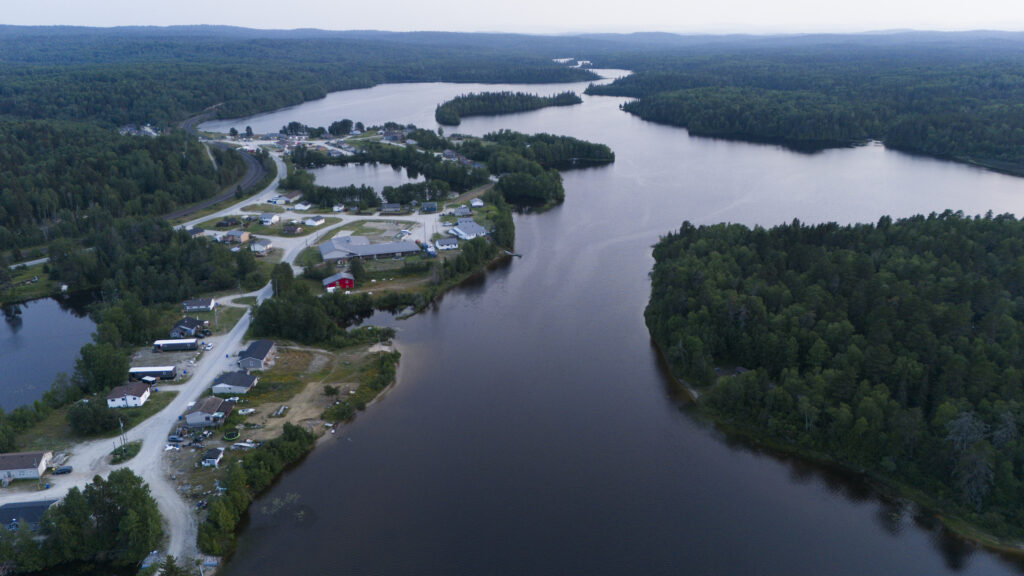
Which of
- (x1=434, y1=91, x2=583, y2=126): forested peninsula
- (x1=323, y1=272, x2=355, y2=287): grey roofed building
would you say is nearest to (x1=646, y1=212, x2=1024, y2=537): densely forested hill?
(x1=323, y1=272, x2=355, y2=287): grey roofed building

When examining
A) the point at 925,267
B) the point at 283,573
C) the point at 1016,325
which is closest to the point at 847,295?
the point at 925,267

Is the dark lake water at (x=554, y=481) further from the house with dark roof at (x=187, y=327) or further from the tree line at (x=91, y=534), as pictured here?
the house with dark roof at (x=187, y=327)

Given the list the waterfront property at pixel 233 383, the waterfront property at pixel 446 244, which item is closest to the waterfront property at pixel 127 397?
the waterfront property at pixel 233 383

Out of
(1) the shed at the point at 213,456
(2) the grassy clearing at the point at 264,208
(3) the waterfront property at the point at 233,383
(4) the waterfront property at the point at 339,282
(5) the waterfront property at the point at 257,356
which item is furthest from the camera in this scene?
(2) the grassy clearing at the point at 264,208

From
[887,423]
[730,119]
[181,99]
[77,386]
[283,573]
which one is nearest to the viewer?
[283,573]

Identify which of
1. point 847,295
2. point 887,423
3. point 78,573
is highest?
point 847,295

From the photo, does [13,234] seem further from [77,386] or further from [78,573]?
[78,573]
